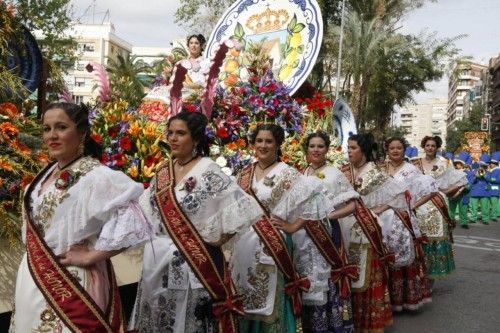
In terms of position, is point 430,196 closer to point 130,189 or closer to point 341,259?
point 341,259

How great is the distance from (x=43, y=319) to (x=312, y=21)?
4.74 m

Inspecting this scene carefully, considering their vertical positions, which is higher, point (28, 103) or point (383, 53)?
point (383, 53)

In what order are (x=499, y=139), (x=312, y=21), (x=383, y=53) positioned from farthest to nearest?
(x=499, y=139), (x=383, y=53), (x=312, y=21)

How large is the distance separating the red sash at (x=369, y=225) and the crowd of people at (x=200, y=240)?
12 mm

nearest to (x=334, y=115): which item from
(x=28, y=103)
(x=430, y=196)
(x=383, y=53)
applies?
(x=430, y=196)

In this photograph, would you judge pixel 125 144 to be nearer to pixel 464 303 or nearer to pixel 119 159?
pixel 119 159

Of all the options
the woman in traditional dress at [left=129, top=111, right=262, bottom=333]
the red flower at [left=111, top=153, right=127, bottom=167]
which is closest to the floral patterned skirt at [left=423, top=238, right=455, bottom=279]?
the red flower at [left=111, top=153, right=127, bottom=167]

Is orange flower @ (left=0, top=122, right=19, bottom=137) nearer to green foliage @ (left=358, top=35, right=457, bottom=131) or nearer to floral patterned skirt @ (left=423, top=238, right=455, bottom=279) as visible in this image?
floral patterned skirt @ (left=423, top=238, right=455, bottom=279)

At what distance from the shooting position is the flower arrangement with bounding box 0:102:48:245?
310cm

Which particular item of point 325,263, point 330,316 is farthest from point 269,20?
point 330,316

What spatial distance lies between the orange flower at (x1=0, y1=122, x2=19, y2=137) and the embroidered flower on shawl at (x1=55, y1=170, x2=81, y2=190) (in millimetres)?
814

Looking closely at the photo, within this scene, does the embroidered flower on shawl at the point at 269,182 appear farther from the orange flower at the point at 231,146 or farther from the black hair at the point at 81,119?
the black hair at the point at 81,119

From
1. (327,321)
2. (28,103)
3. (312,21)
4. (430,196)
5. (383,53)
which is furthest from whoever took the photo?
(383,53)

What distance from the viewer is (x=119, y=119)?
14.5ft
